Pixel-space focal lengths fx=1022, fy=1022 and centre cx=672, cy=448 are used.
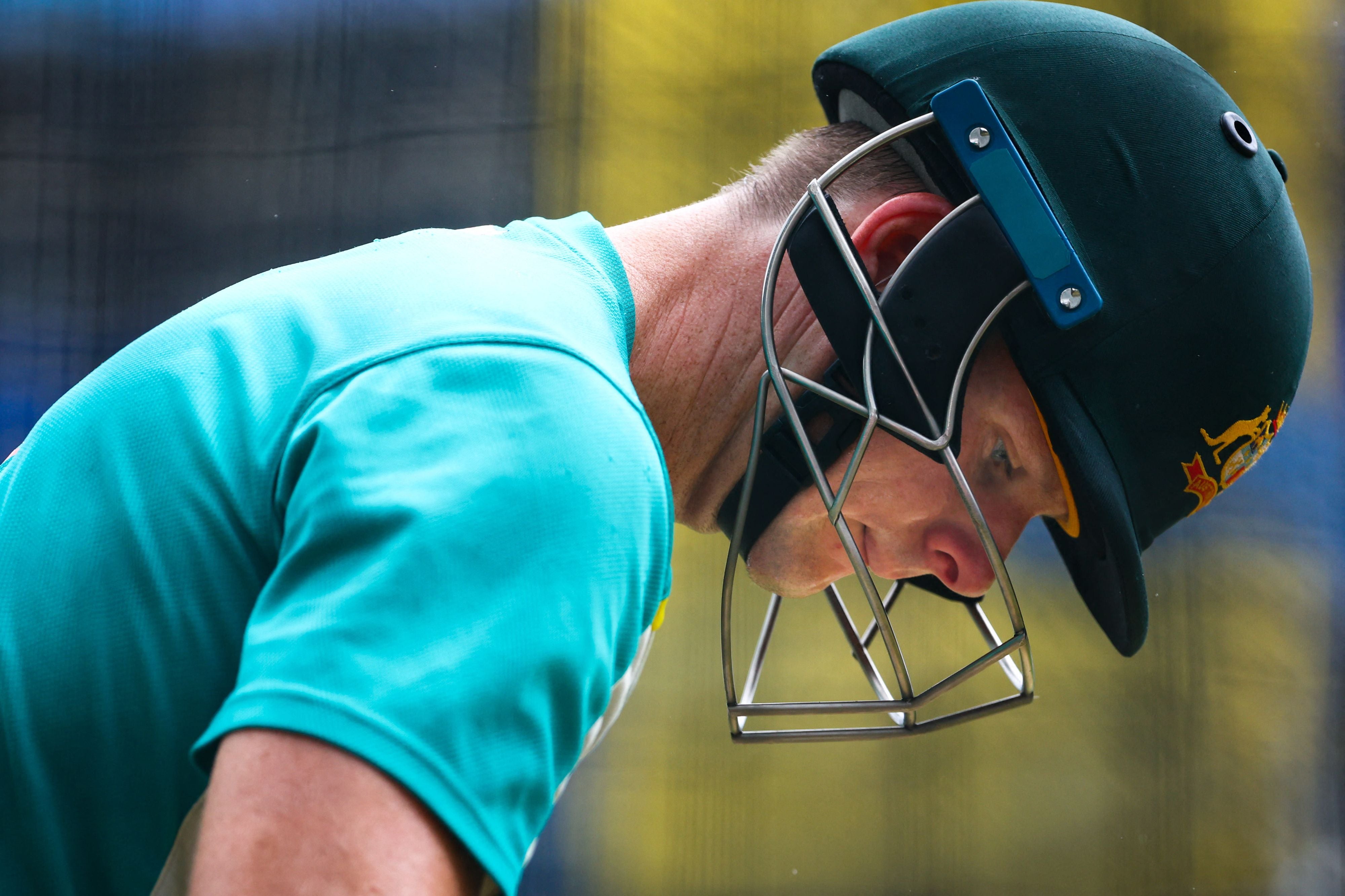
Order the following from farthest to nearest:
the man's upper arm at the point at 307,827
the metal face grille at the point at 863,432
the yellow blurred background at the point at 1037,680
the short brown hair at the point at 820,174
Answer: the yellow blurred background at the point at 1037,680 < the short brown hair at the point at 820,174 < the metal face grille at the point at 863,432 < the man's upper arm at the point at 307,827

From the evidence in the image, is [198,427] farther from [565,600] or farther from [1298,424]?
[1298,424]

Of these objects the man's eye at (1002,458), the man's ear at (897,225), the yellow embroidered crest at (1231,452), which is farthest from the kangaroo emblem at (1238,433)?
the man's ear at (897,225)

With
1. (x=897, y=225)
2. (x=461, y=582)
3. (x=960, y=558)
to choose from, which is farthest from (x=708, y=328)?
(x=461, y=582)

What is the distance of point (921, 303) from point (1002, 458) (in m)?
0.18

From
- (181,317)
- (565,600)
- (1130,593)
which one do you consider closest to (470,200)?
(181,317)

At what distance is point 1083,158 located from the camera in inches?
26.9

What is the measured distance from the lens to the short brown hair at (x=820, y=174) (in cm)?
76

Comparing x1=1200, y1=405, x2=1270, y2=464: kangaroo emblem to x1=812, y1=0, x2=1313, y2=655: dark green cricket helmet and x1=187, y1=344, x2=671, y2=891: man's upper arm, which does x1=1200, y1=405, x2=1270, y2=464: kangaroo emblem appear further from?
x1=187, y1=344, x2=671, y2=891: man's upper arm

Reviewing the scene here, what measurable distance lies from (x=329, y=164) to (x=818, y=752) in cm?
105

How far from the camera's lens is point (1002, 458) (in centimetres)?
78

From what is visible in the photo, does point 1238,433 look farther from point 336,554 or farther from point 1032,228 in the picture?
point 336,554

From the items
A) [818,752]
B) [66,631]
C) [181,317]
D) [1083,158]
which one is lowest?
[818,752]

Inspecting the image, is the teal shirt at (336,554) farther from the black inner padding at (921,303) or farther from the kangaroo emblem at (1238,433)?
the kangaroo emblem at (1238,433)

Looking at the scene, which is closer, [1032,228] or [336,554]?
[336,554]
